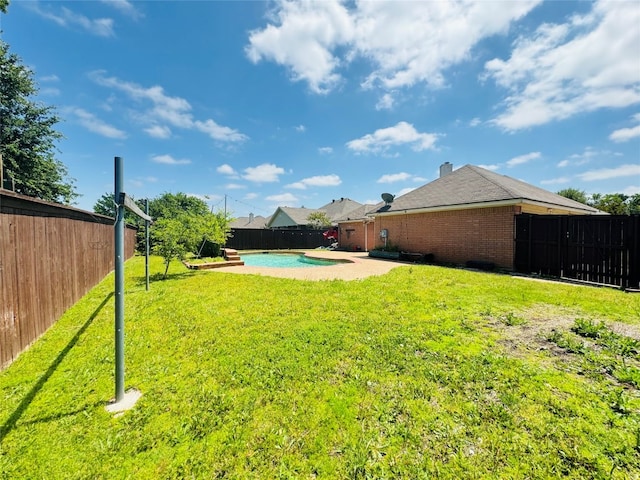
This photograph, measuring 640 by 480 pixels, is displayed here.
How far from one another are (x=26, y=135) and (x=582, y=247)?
3157 cm

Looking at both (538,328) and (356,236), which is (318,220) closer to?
(356,236)

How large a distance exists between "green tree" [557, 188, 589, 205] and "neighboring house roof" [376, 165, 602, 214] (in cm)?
2620

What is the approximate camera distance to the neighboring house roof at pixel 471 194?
11633 millimetres

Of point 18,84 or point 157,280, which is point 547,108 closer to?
point 157,280

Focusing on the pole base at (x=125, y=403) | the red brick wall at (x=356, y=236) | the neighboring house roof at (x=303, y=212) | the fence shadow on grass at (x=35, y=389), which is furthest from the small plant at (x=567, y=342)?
the neighboring house roof at (x=303, y=212)

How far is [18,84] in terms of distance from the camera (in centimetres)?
1772

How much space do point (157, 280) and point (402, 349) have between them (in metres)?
8.92

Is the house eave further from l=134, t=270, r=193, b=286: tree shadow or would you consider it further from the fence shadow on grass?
the fence shadow on grass

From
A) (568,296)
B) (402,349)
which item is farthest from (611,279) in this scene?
(402,349)

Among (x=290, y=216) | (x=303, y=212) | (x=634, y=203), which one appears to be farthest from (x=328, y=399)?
(x=634, y=203)

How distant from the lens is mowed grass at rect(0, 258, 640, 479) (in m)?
1.95

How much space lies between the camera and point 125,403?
2.64 metres

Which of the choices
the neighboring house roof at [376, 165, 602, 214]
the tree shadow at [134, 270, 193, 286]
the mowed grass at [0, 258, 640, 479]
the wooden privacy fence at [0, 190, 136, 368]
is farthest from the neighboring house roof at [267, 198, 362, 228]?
the mowed grass at [0, 258, 640, 479]

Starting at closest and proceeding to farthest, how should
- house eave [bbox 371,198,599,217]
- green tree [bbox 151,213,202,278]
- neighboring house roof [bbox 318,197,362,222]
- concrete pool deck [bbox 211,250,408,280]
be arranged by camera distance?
green tree [bbox 151,213,202,278]
concrete pool deck [bbox 211,250,408,280]
house eave [bbox 371,198,599,217]
neighboring house roof [bbox 318,197,362,222]
